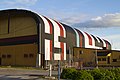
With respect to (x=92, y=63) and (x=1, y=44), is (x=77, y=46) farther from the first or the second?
(x=1, y=44)

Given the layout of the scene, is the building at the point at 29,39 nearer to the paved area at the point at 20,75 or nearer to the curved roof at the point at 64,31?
the curved roof at the point at 64,31

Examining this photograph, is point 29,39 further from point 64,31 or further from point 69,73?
point 69,73

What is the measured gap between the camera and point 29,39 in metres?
61.0

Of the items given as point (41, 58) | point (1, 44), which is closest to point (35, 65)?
point (41, 58)

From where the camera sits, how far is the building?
59.6 meters

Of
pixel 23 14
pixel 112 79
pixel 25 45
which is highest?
pixel 23 14

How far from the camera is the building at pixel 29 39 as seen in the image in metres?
59.6

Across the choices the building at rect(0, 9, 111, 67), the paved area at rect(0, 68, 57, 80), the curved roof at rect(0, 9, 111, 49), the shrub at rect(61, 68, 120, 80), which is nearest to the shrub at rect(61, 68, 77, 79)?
the shrub at rect(61, 68, 120, 80)

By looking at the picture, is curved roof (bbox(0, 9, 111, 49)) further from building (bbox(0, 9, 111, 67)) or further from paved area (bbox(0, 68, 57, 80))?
paved area (bbox(0, 68, 57, 80))

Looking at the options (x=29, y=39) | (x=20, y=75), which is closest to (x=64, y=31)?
(x=29, y=39)

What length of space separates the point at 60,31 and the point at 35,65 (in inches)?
462

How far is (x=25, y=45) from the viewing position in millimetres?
61531

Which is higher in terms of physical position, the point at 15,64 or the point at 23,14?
the point at 23,14

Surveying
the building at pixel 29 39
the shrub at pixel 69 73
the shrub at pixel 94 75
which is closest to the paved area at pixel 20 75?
the shrub at pixel 69 73
